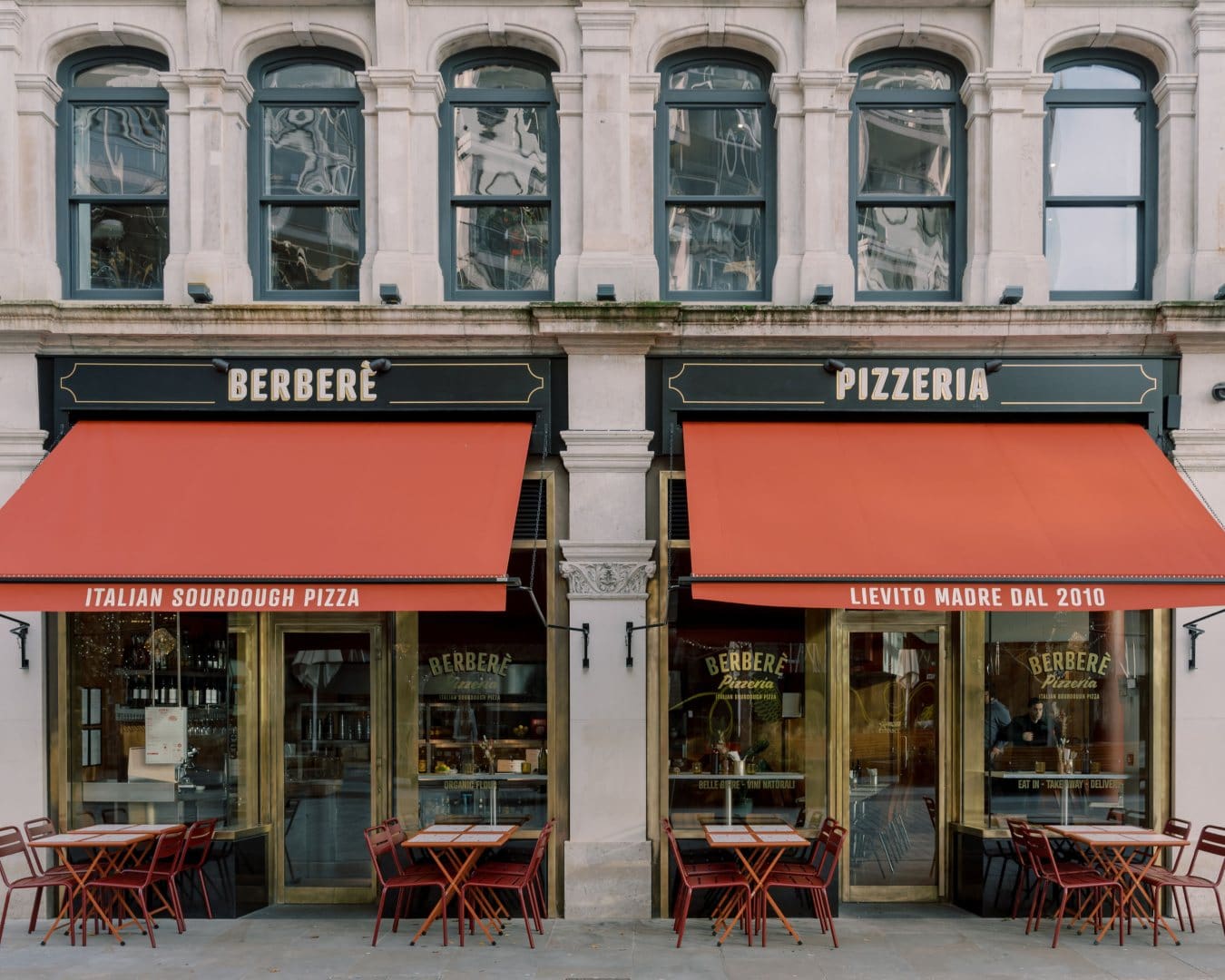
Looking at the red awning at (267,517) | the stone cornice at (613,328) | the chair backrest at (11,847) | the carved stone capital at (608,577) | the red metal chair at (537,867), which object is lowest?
the red metal chair at (537,867)

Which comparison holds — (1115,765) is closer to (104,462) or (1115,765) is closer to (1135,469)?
(1135,469)

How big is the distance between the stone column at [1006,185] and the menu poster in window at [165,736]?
357 inches

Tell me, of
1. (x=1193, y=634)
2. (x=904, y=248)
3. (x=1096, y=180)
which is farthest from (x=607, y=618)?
(x=1096, y=180)

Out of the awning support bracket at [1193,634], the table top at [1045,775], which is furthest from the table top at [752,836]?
the awning support bracket at [1193,634]

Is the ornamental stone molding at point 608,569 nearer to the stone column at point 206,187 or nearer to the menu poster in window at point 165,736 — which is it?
the menu poster in window at point 165,736

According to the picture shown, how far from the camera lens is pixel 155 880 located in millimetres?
8523

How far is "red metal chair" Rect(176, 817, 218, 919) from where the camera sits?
900 centimetres

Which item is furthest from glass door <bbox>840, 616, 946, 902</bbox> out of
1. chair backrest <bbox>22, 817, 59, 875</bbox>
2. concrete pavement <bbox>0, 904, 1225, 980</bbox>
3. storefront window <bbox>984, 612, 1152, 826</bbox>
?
chair backrest <bbox>22, 817, 59, 875</bbox>

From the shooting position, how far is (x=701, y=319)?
9234mm

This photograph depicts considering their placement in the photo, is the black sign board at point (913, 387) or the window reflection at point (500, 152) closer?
the black sign board at point (913, 387)

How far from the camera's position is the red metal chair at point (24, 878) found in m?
8.30

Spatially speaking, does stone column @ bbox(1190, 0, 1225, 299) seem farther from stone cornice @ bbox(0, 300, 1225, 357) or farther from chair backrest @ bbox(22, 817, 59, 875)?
chair backrest @ bbox(22, 817, 59, 875)

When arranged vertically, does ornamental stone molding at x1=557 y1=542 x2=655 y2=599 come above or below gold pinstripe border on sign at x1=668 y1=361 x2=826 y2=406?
below

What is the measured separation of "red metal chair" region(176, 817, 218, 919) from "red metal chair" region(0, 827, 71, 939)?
1028 millimetres
